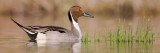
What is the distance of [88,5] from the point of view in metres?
27.7

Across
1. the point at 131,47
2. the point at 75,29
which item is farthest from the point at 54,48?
the point at 75,29

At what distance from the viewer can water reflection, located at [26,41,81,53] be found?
9586 mm

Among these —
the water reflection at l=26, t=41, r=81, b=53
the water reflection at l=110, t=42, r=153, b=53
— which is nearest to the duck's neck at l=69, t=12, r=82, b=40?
the water reflection at l=26, t=41, r=81, b=53

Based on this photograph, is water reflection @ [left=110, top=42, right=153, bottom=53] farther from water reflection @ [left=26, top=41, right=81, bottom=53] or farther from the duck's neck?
the duck's neck

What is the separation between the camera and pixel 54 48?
33.2ft

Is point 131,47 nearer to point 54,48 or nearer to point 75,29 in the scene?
point 54,48

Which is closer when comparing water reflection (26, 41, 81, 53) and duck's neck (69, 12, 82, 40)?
water reflection (26, 41, 81, 53)

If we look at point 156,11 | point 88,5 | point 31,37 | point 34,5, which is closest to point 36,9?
point 34,5

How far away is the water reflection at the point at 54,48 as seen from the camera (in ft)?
31.4

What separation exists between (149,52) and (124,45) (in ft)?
4.49

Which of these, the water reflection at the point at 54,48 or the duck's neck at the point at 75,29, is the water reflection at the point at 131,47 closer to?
the water reflection at the point at 54,48

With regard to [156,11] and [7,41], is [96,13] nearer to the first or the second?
[156,11]

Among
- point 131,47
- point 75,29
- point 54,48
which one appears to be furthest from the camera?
point 75,29

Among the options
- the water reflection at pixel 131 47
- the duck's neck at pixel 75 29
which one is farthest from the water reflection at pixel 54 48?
the duck's neck at pixel 75 29
